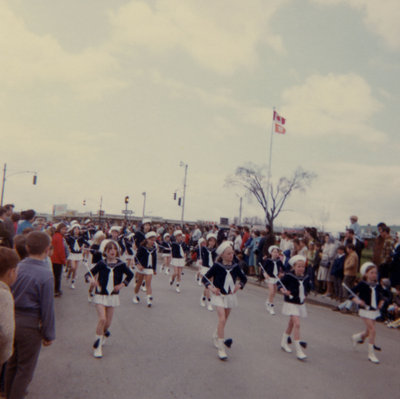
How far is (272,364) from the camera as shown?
21.5 feet

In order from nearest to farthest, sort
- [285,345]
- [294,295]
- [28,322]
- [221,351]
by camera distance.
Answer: [28,322], [221,351], [285,345], [294,295]

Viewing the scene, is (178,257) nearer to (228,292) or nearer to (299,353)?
(228,292)

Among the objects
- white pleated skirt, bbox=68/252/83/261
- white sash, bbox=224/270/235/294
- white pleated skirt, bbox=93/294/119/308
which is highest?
white sash, bbox=224/270/235/294

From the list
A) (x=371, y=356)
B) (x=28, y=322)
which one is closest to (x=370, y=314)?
(x=371, y=356)

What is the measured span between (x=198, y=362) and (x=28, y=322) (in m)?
3.20

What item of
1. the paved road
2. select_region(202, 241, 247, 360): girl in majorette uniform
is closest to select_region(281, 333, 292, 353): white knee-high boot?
the paved road

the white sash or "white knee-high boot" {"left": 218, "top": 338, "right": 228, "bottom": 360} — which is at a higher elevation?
the white sash

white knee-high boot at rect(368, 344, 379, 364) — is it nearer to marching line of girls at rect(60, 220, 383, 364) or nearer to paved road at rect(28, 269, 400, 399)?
marching line of girls at rect(60, 220, 383, 364)

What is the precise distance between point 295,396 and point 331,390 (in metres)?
0.65

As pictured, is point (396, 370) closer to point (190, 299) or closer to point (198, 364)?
point (198, 364)

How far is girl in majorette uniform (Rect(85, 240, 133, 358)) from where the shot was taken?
679 cm

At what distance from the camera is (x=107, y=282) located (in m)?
6.97

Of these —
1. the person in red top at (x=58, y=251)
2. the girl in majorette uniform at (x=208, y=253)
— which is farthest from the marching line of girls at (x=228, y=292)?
the girl in majorette uniform at (x=208, y=253)

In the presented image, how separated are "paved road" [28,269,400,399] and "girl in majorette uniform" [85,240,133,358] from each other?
1.69 ft
